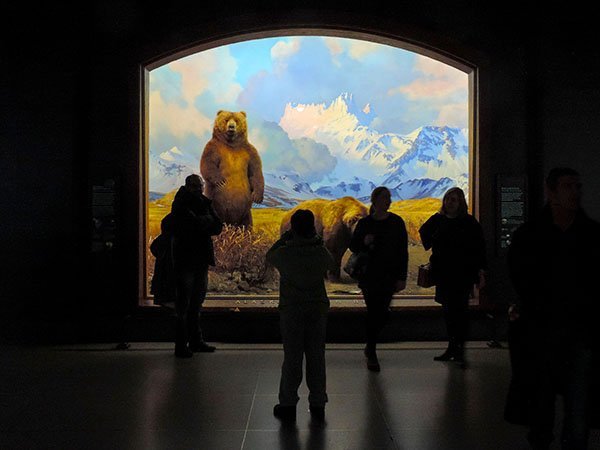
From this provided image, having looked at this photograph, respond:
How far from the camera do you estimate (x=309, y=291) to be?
4.71m

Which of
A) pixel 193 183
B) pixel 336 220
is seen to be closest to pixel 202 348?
pixel 193 183

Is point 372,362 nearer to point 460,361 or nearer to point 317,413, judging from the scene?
point 460,361

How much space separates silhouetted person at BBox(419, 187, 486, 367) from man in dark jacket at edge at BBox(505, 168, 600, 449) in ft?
9.72

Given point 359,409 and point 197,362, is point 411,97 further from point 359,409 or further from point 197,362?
point 359,409

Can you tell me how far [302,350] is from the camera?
474 cm

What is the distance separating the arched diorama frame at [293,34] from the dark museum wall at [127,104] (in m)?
0.07

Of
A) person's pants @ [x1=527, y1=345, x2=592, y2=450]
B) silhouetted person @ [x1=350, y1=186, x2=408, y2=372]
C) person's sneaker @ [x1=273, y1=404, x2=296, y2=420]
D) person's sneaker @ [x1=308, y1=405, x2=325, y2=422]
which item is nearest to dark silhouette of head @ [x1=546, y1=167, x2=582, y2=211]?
person's pants @ [x1=527, y1=345, x2=592, y2=450]

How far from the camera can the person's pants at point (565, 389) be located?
10.9 feet

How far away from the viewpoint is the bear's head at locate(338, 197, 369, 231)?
842 cm

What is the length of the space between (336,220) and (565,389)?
→ 205 inches

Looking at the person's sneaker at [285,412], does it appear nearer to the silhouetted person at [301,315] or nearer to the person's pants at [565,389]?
the silhouetted person at [301,315]

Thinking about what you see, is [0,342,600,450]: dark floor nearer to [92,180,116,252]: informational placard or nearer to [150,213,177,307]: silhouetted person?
[150,213,177,307]: silhouetted person

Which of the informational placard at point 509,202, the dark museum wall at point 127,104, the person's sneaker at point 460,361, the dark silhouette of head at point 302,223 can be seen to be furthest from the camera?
the informational placard at point 509,202

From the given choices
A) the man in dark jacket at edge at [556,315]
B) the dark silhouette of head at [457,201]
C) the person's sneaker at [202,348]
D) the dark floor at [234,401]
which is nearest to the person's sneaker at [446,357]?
the dark floor at [234,401]
